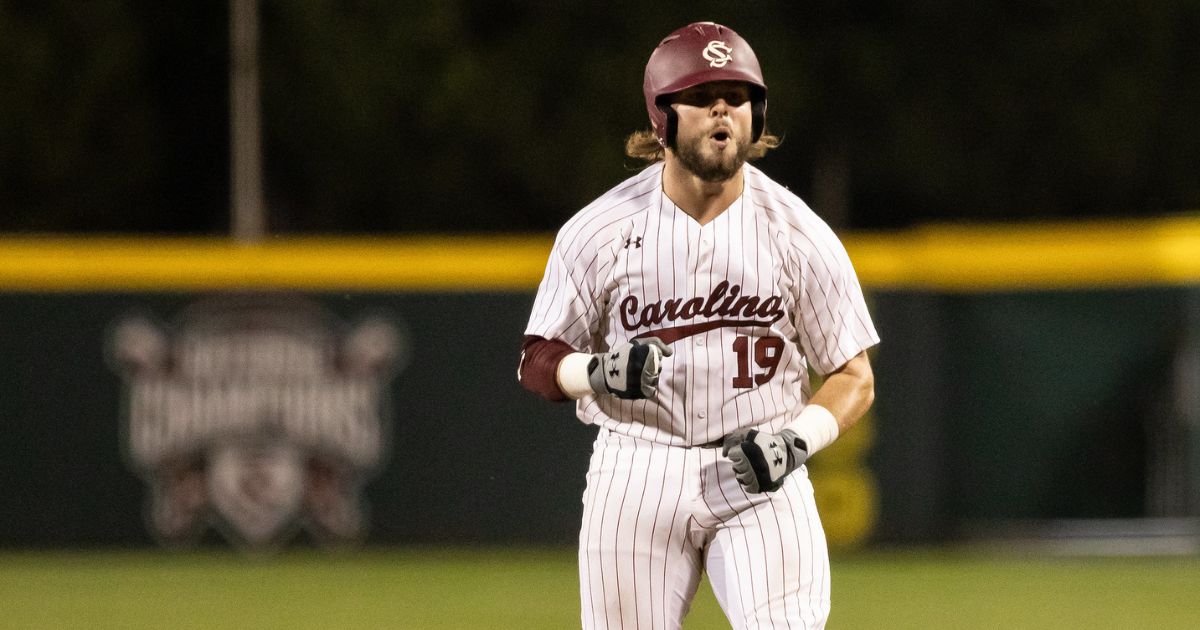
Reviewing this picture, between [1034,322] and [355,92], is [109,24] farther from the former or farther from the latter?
[1034,322]

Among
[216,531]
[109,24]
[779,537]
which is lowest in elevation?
[216,531]

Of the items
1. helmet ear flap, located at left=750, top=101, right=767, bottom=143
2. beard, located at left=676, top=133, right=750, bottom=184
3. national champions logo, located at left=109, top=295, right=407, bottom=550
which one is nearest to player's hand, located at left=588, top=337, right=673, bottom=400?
beard, located at left=676, top=133, right=750, bottom=184

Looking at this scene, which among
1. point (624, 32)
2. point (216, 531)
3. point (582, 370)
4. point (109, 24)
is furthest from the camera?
point (624, 32)

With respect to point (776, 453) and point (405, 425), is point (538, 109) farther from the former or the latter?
point (776, 453)

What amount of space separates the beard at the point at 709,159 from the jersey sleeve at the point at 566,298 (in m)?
0.30

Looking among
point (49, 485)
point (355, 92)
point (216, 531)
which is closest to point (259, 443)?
point (216, 531)

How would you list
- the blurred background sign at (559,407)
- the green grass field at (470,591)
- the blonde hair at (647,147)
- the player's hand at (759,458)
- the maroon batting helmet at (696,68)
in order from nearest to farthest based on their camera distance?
the player's hand at (759,458) < the maroon batting helmet at (696,68) < the blonde hair at (647,147) < the green grass field at (470,591) < the blurred background sign at (559,407)

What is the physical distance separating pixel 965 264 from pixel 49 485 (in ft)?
17.9

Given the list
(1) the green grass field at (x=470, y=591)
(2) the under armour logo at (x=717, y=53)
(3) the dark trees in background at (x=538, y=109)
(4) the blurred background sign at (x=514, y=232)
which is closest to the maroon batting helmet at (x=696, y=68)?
(2) the under armour logo at (x=717, y=53)

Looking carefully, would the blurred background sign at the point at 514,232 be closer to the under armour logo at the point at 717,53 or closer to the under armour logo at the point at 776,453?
the under armour logo at the point at 717,53

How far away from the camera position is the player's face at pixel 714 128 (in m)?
3.43

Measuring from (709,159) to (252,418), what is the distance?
19.6 ft

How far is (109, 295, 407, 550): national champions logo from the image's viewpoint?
890 cm

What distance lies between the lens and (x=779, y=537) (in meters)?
3.46
